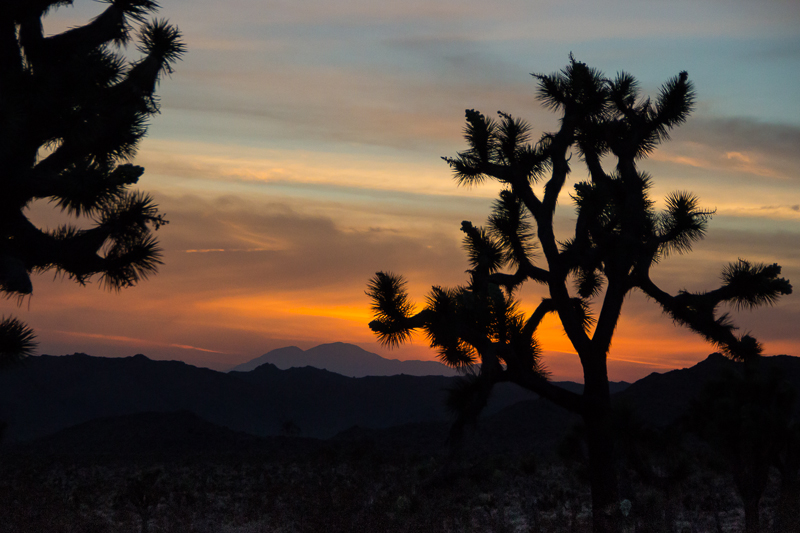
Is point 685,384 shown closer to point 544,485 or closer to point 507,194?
point 544,485

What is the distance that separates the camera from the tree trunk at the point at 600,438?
9.59 m

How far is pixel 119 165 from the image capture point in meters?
8.07

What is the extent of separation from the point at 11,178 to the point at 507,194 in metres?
7.15

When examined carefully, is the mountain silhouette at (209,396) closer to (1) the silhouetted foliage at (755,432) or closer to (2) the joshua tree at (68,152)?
(1) the silhouetted foliage at (755,432)

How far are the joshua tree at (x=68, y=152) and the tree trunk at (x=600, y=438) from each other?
658 cm

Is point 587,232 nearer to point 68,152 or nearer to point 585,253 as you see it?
point 585,253

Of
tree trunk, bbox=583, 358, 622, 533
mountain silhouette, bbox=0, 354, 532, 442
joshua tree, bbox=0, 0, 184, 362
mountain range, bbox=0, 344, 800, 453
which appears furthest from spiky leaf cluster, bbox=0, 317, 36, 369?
mountain silhouette, bbox=0, 354, 532, 442

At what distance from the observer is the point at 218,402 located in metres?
96.7

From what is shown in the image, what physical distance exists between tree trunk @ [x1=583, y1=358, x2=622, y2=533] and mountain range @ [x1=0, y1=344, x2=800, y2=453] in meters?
43.6

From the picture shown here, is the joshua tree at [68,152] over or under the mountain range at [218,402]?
over

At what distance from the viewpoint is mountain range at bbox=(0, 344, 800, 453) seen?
54406 millimetres

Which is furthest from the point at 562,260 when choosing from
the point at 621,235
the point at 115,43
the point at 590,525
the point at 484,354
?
the point at 115,43

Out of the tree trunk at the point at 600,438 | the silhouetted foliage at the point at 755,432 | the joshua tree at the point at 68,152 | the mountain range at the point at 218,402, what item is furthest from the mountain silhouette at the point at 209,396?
the joshua tree at the point at 68,152

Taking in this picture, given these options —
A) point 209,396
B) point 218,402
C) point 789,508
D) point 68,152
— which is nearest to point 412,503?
point 789,508
